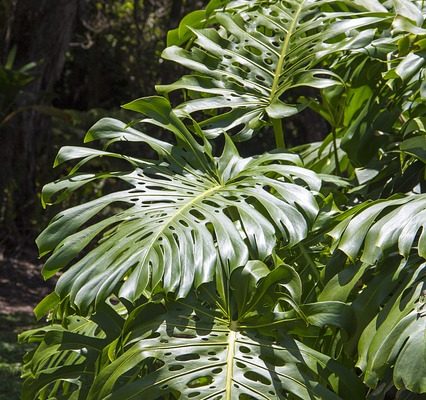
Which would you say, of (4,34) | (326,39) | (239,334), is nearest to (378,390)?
(239,334)

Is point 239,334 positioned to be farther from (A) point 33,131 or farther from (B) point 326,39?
(A) point 33,131

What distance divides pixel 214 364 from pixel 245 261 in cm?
21

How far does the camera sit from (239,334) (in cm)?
184

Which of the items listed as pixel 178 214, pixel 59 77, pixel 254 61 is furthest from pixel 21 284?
pixel 178 214

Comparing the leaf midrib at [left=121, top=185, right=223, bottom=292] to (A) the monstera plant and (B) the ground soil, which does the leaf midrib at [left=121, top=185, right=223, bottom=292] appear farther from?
(B) the ground soil

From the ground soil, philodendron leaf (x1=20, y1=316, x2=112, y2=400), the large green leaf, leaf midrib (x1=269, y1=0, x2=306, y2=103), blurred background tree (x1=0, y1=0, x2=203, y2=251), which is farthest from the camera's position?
blurred background tree (x1=0, y1=0, x2=203, y2=251)

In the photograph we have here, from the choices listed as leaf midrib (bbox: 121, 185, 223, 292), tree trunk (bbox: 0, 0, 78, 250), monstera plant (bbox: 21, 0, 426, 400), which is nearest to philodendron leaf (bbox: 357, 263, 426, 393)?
monstera plant (bbox: 21, 0, 426, 400)

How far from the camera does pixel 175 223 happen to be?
1892 millimetres

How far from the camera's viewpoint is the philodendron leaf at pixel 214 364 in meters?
1.71

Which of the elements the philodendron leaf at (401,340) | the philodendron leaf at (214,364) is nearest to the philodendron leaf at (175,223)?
the philodendron leaf at (214,364)

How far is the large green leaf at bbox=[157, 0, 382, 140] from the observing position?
2.28 m

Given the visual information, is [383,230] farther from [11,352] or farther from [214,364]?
[11,352]

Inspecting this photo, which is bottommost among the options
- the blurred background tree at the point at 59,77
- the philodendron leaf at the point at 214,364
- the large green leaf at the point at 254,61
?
the blurred background tree at the point at 59,77

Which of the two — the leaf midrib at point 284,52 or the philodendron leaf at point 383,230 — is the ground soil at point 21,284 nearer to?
the leaf midrib at point 284,52
